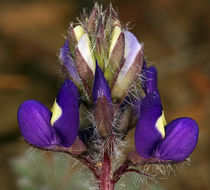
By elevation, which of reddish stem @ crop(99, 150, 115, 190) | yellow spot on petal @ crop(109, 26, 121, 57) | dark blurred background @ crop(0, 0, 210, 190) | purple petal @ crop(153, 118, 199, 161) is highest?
yellow spot on petal @ crop(109, 26, 121, 57)

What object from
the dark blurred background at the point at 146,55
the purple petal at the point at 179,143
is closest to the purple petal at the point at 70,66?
the purple petal at the point at 179,143

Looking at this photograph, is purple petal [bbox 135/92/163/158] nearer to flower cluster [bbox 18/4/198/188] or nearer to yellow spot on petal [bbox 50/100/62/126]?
flower cluster [bbox 18/4/198/188]

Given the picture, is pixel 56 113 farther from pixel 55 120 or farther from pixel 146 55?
pixel 146 55

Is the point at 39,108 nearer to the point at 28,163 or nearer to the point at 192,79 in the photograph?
the point at 28,163

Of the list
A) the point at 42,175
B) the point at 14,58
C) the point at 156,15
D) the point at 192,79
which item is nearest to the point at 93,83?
the point at 42,175

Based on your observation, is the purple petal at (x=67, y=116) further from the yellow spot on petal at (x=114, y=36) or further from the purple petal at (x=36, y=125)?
the yellow spot on petal at (x=114, y=36)

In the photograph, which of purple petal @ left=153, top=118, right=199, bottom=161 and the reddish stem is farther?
the reddish stem

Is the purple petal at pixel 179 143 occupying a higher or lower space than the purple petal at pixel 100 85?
lower

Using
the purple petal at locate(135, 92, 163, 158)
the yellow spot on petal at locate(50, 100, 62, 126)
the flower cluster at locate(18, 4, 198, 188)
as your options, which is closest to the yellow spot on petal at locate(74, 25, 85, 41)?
the flower cluster at locate(18, 4, 198, 188)
